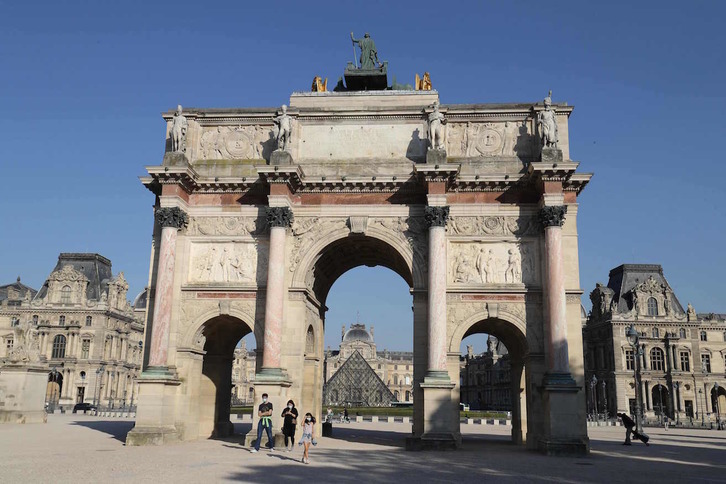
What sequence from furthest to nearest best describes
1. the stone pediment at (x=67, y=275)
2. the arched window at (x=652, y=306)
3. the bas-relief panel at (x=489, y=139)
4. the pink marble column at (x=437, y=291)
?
the stone pediment at (x=67, y=275) < the arched window at (x=652, y=306) < the bas-relief panel at (x=489, y=139) < the pink marble column at (x=437, y=291)

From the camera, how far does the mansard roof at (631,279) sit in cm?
8781

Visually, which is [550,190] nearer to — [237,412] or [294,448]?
[294,448]

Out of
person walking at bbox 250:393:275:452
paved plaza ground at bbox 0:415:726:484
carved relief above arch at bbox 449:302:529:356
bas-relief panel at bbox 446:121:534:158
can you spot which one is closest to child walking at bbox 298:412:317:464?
paved plaza ground at bbox 0:415:726:484

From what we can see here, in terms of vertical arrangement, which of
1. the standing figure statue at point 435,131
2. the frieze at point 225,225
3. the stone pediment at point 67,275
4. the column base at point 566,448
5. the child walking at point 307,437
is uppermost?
the stone pediment at point 67,275

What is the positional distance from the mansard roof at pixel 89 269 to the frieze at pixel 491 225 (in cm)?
7825

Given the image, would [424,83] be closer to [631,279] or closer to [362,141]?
[362,141]

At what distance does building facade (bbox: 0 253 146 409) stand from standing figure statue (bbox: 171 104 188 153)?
6883 centimetres

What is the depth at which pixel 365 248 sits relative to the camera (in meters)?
29.5

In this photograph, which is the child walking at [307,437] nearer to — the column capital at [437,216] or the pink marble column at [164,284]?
the pink marble column at [164,284]

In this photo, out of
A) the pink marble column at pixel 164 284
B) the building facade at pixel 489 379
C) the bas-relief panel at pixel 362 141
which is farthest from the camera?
the building facade at pixel 489 379

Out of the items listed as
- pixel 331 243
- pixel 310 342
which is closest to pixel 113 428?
pixel 310 342

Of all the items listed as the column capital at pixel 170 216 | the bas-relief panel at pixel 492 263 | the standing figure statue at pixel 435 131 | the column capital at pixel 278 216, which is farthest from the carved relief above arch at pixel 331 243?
the column capital at pixel 170 216

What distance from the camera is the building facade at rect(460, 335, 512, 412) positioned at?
123 m

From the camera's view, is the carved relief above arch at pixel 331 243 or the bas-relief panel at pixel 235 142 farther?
the bas-relief panel at pixel 235 142
